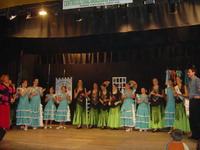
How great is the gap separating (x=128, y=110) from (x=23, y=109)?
10.5ft

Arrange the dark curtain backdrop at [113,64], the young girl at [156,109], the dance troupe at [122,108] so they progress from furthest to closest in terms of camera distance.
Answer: the dark curtain backdrop at [113,64] → the young girl at [156,109] → the dance troupe at [122,108]

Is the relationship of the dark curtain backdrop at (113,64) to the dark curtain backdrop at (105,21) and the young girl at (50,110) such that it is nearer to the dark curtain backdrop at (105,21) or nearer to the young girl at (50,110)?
the young girl at (50,110)

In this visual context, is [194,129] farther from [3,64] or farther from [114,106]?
[3,64]

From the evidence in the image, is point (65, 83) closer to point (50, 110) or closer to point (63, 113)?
point (50, 110)

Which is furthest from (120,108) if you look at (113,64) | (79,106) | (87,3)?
(87,3)

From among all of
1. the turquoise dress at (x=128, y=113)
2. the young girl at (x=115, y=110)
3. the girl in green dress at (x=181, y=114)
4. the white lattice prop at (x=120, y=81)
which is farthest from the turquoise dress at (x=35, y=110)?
the girl in green dress at (x=181, y=114)

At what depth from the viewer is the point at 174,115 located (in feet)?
20.7

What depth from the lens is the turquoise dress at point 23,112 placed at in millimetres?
6590

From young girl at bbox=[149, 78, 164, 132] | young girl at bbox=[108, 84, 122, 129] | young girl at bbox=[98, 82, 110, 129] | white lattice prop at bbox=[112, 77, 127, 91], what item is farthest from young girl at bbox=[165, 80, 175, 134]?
white lattice prop at bbox=[112, 77, 127, 91]

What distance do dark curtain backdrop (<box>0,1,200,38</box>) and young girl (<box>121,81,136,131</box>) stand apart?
2101mm

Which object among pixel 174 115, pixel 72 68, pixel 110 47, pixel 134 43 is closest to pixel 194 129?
pixel 174 115

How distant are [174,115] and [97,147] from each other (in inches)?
119

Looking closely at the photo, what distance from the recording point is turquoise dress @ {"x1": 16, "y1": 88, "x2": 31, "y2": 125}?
6590mm

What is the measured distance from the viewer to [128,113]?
680 centimetres
